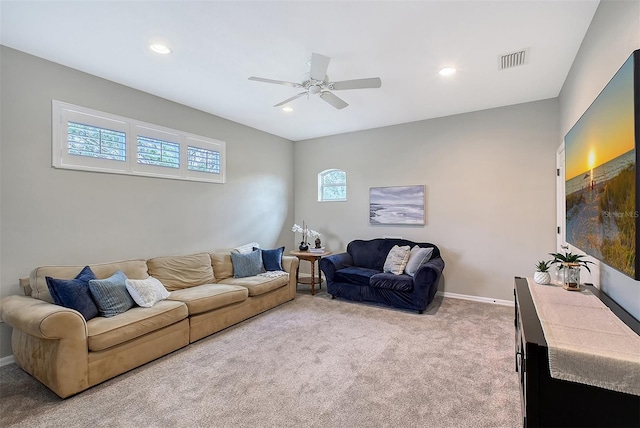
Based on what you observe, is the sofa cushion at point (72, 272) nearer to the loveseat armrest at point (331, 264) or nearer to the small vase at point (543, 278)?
the loveseat armrest at point (331, 264)

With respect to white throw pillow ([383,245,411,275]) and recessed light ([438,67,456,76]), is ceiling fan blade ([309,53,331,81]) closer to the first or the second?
recessed light ([438,67,456,76])

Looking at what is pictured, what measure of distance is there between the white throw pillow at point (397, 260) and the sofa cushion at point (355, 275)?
9.8 inches

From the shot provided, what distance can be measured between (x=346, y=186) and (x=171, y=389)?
4169mm

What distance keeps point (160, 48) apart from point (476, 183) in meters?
4.27

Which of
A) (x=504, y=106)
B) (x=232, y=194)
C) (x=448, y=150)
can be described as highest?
(x=504, y=106)

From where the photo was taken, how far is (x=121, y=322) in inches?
99.3

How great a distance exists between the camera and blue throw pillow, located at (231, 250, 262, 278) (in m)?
4.28

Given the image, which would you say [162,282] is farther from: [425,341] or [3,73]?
[425,341]

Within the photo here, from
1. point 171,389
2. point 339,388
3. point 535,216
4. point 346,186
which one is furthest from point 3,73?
point 535,216

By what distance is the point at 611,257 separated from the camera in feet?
5.50

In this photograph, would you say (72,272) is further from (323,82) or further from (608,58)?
(608,58)

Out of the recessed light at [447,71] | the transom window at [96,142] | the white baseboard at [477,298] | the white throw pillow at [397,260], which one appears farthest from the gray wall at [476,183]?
the transom window at [96,142]

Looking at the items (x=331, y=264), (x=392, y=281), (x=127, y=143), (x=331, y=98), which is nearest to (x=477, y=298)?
(x=392, y=281)

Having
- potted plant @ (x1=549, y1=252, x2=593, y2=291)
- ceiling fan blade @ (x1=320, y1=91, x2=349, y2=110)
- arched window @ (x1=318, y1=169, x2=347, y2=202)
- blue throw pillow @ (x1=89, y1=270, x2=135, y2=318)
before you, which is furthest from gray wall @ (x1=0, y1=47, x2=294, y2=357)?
potted plant @ (x1=549, y1=252, x2=593, y2=291)
